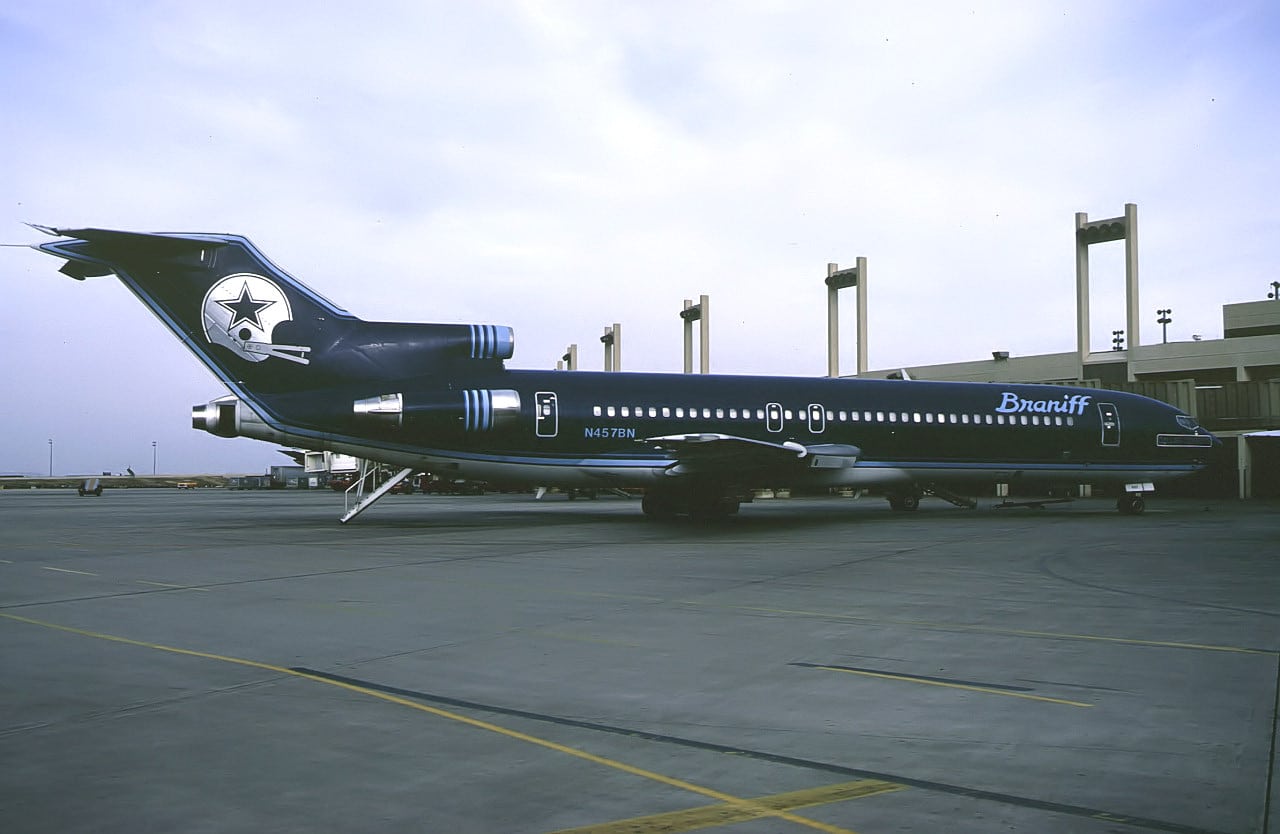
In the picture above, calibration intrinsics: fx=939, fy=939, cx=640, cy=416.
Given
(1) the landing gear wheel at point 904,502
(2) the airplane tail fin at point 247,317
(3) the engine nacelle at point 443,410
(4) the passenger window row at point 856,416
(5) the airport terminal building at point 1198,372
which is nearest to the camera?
(2) the airplane tail fin at point 247,317

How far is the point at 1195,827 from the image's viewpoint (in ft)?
12.3

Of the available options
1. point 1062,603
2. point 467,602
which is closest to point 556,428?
point 467,602

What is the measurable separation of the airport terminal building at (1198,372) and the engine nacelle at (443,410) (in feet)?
58.2

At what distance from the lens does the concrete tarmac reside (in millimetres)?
4008

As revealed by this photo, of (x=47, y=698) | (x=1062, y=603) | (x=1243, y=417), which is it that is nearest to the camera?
(x=47, y=698)

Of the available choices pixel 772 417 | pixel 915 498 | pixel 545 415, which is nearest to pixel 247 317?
pixel 545 415

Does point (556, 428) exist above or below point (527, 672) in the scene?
above

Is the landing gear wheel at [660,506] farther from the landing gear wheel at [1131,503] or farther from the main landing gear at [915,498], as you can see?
the landing gear wheel at [1131,503]

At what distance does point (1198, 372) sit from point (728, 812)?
46176mm

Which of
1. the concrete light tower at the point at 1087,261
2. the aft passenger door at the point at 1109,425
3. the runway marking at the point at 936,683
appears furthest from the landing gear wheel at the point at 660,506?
the concrete light tower at the point at 1087,261

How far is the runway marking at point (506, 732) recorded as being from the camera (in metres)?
3.91

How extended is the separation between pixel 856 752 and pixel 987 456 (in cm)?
2212

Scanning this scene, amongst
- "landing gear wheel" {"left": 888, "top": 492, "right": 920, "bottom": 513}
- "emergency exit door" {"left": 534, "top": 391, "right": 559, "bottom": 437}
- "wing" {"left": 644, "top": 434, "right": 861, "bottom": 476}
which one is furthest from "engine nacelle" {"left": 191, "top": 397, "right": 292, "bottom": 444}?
"landing gear wheel" {"left": 888, "top": 492, "right": 920, "bottom": 513}

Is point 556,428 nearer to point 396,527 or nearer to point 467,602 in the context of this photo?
point 396,527
